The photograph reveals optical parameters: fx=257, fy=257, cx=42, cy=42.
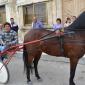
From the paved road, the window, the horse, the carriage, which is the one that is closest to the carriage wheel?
the carriage

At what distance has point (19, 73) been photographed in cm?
796

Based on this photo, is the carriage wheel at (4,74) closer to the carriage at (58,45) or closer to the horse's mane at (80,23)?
the carriage at (58,45)

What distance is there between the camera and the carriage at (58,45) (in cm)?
609

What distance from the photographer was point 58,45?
247 inches

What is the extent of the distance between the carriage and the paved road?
428mm

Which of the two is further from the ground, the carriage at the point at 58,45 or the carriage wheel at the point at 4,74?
the carriage at the point at 58,45

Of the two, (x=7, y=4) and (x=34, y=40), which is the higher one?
(x=7, y=4)

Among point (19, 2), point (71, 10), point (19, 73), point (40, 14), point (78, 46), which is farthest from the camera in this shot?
point (19, 2)

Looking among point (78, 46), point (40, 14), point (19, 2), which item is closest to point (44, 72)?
point (78, 46)

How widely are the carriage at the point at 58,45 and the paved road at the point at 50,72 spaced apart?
43cm

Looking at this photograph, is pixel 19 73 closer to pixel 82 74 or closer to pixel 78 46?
pixel 82 74

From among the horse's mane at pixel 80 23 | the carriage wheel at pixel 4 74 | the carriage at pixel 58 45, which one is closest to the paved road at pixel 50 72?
the carriage wheel at pixel 4 74

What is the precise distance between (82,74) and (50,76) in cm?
96

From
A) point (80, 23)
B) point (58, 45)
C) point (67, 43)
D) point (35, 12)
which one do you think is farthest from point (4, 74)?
point (35, 12)
